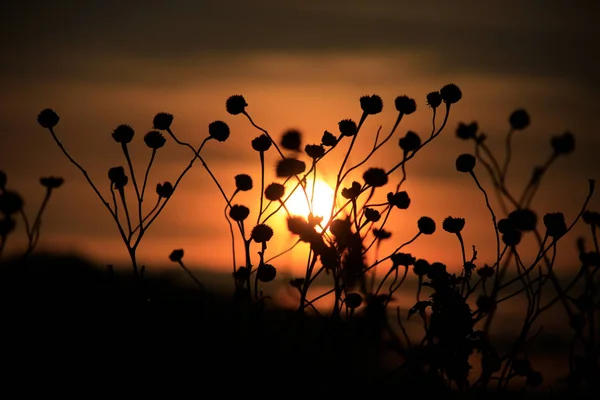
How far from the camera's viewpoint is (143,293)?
17.0 feet

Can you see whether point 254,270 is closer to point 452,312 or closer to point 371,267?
point 371,267

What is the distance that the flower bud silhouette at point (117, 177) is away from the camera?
18.9 ft

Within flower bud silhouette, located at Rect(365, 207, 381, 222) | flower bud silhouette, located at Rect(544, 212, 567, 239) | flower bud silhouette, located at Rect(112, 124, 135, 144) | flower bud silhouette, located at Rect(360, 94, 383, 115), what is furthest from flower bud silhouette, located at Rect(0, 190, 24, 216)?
flower bud silhouette, located at Rect(544, 212, 567, 239)

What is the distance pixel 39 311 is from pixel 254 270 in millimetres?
1236

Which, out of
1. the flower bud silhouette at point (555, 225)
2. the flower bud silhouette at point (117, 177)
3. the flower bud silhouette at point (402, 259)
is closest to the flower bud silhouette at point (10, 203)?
the flower bud silhouette at point (117, 177)

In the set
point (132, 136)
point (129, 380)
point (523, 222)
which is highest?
point (132, 136)

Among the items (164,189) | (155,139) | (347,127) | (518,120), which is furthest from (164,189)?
(518,120)

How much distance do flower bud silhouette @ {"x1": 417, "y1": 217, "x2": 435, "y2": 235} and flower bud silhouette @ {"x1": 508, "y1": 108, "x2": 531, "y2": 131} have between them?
1.35 m

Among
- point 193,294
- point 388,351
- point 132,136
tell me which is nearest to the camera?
point 388,351

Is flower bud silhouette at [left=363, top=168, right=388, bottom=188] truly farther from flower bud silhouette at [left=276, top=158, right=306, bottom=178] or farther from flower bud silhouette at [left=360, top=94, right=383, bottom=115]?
flower bud silhouette at [left=360, top=94, right=383, bottom=115]

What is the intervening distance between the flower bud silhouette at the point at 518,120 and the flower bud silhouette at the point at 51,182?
8.12ft

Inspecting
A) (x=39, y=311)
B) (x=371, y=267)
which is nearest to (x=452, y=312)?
(x=371, y=267)

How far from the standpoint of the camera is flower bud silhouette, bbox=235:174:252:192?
554 centimetres

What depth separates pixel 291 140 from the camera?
5672 mm
